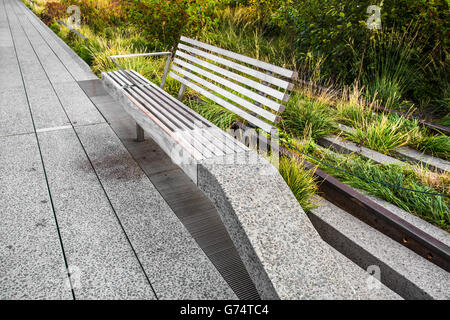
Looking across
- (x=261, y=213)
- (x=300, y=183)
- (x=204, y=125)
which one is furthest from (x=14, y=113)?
(x=261, y=213)

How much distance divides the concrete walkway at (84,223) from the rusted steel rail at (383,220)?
3.64 feet

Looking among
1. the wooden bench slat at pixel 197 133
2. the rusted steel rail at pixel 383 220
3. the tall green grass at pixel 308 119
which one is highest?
the wooden bench slat at pixel 197 133

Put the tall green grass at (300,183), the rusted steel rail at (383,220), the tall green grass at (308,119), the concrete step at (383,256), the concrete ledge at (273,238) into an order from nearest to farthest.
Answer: the concrete ledge at (273,238) → the concrete step at (383,256) → the rusted steel rail at (383,220) → the tall green grass at (300,183) → the tall green grass at (308,119)

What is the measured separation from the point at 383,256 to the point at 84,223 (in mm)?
2018

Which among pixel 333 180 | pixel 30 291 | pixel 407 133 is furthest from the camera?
pixel 407 133

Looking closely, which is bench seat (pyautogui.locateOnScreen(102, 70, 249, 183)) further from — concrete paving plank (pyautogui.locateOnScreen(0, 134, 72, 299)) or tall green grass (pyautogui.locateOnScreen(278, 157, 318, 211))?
concrete paving plank (pyautogui.locateOnScreen(0, 134, 72, 299))

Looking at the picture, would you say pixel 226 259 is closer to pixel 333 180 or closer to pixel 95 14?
pixel 333 180

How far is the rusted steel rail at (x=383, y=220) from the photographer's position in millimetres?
2100

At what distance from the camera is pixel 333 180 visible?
2.78m

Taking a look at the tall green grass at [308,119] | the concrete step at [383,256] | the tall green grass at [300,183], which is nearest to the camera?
the concrete step at [383,256]

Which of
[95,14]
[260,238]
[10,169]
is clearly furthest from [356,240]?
[95,14]

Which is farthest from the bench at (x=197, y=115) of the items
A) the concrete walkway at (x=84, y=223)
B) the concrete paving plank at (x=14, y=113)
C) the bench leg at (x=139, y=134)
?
the concrete paving plank at (x=14, y=113)

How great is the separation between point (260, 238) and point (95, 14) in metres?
10.3

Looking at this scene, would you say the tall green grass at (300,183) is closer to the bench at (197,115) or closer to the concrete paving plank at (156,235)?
the bench at (197,115)
